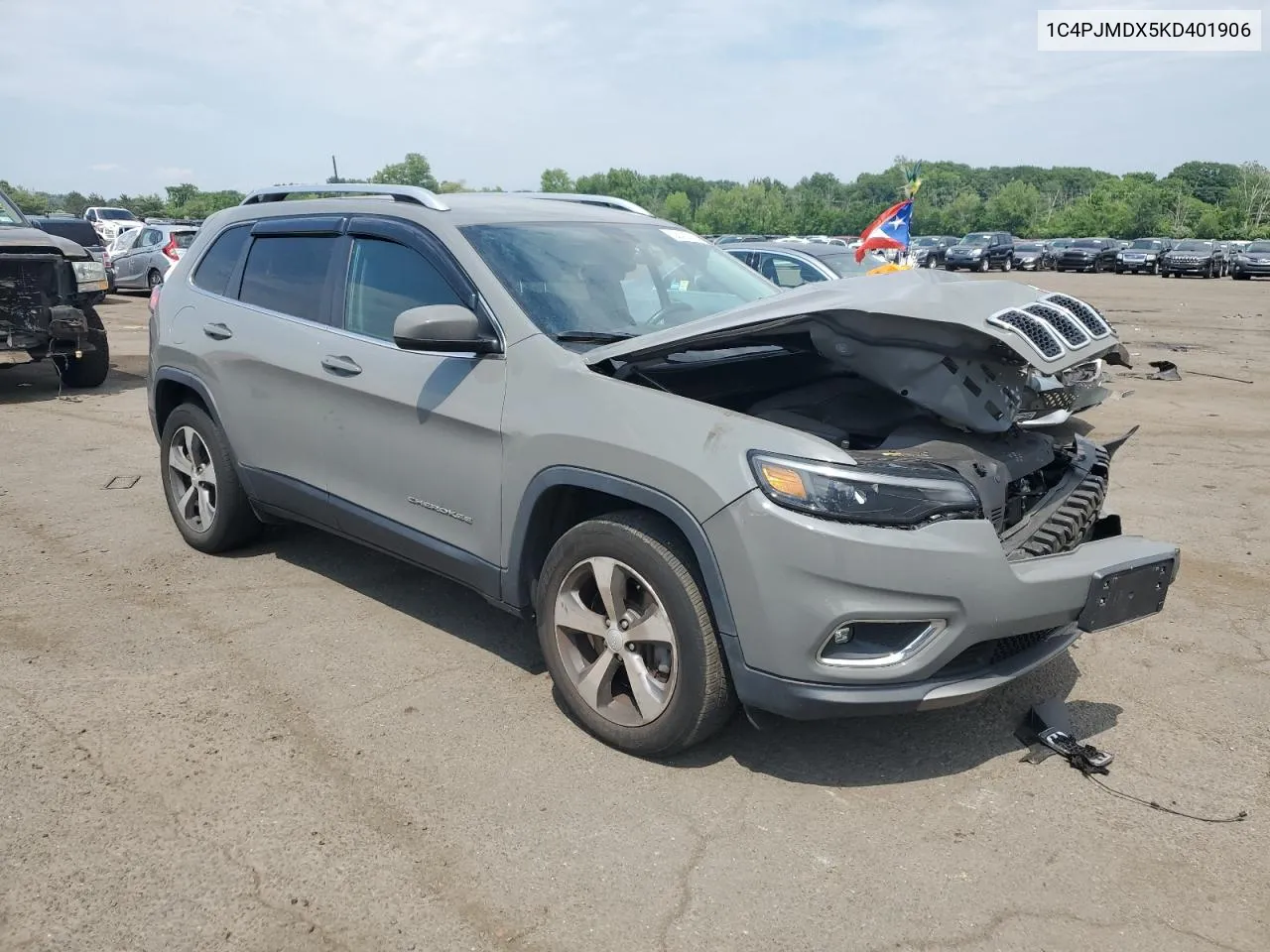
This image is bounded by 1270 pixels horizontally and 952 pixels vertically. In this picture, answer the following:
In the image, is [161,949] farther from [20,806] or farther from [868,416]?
[868,416]

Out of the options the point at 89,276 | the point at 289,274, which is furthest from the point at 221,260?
the point at 89,276

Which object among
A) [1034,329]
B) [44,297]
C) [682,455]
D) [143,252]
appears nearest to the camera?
[682,455]

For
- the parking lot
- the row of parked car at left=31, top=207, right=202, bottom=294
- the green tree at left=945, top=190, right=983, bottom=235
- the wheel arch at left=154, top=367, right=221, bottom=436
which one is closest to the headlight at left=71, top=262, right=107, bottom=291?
the wheel arch at left=154, top=367, right=221, bottom=436

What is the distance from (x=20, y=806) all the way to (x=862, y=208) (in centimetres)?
11671

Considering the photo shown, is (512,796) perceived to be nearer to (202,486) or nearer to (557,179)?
(202,486)

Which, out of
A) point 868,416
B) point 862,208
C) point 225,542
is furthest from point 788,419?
point 862,208

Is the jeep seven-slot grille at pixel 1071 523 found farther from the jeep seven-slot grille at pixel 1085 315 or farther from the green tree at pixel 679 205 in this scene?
the green tree at pixel 679 205

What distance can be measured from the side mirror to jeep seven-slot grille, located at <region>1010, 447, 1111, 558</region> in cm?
194

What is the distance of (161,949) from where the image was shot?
97.8 inches

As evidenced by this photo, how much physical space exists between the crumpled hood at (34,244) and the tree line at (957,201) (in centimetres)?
4744

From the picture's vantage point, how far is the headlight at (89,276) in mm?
10078

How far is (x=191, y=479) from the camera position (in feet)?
17.5

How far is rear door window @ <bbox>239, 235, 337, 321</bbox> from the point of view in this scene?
179 inches

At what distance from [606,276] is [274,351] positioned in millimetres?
1596
